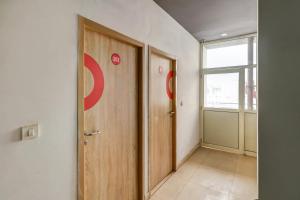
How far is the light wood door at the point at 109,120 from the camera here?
4.91ft

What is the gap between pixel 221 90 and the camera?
4.02 meters

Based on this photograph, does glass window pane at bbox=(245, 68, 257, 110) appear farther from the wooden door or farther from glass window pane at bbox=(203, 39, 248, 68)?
the wooden door

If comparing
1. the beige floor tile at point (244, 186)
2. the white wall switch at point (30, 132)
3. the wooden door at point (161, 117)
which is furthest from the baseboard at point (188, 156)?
the white wall switch at point (30, 132)

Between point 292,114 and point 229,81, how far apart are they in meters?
3.59

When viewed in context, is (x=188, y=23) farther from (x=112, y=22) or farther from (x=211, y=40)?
(x=112, y=22)

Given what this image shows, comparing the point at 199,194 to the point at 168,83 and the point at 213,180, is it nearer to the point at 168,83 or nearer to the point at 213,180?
the point at 213,180

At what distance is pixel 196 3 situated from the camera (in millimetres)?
2379

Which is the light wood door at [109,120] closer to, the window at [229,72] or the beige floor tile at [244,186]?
the beige floor tile at [244,186]

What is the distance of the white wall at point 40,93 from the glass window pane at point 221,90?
3239 millimetres

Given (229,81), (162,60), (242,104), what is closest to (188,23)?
(162,60)

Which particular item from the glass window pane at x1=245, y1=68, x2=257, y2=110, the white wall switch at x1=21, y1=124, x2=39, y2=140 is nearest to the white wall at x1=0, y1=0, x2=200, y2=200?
the white wall switch at x1=21, y1=124, x2=39, y2=140

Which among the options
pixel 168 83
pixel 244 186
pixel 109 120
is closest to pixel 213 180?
pixel 244 186

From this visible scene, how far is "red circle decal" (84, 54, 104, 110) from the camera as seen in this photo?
1477mm

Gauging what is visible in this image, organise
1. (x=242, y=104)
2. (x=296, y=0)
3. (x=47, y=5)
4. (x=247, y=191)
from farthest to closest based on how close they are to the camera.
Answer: (x=242, y=104) < (x=247, y=191) < (x=47, y=5) < (x=296, y=0)
